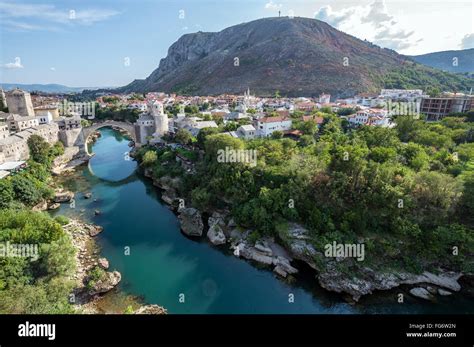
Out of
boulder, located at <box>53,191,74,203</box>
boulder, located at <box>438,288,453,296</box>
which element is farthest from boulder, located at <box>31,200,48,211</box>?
boulder, located at <box>438,288,453,296</box>

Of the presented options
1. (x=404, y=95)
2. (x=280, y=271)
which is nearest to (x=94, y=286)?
(x=280, y=271)

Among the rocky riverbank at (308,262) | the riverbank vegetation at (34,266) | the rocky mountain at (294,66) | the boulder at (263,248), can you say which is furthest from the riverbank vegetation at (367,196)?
the rocky mountain at (294,66)

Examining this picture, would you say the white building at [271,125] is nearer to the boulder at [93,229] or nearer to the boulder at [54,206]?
the boulder at [93,229]

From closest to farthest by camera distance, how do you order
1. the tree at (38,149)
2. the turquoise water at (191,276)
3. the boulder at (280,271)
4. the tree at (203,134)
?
the turquoise water at (191,276) < the boulder at (280,271) < the tree at (203,134) < the tree at (38,149)

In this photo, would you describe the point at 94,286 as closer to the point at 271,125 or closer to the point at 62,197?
the point at 62,197

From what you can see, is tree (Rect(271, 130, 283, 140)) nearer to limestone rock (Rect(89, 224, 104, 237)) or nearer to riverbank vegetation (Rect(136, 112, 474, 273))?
riverbank vegetation (Rect(136, 112, 474, 273))
